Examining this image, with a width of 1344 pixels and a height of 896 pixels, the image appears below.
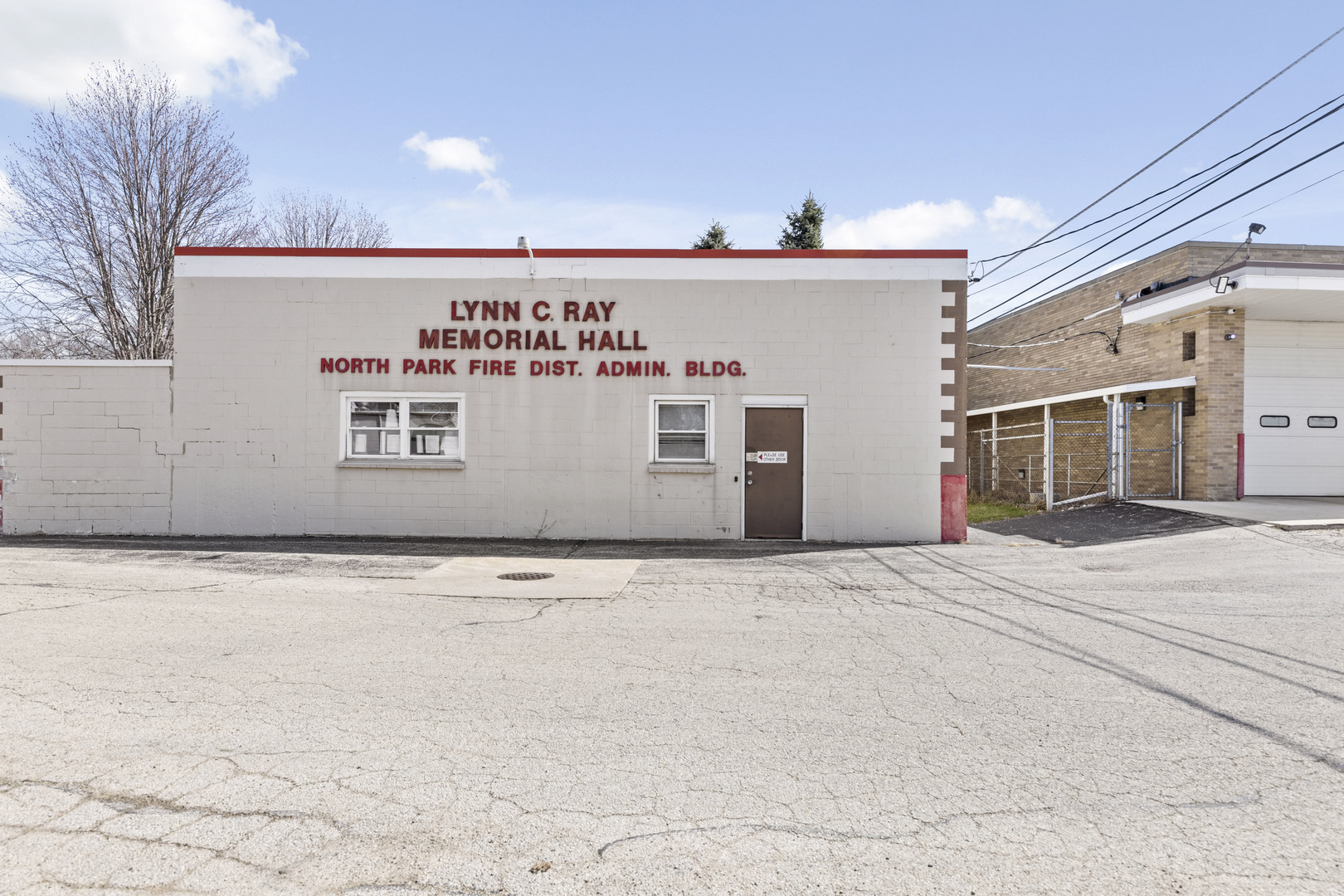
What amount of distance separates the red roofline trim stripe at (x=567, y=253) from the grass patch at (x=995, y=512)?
7644mm

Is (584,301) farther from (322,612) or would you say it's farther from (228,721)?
(228,721)

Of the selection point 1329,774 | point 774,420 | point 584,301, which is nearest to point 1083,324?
point 774,420

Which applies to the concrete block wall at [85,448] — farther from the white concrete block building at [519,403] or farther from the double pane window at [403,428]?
the double pane window at [403,428]

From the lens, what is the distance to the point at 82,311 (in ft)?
83.7

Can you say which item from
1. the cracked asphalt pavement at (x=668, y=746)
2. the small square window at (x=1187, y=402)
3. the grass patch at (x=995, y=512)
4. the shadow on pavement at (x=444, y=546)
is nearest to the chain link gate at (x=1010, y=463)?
the grass patch at (x=995, y=512)

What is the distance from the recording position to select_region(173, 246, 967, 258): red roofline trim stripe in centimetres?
1311

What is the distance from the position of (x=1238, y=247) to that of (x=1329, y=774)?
2046 cm

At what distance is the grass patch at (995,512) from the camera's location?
64.2 feet

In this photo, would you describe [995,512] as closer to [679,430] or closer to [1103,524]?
[1103,524]

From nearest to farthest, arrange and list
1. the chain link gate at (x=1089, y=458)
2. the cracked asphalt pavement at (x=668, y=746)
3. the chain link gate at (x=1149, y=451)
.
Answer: the cracked asphalt pavement at (x=668, y=746) < the chain link gate at (x=1149, y=451) < the chain link gate at (x=1089, y=458)

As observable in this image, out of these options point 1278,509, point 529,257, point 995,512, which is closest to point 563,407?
point 529,257

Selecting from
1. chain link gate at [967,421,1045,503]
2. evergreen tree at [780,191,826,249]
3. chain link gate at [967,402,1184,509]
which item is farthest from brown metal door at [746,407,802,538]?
evergreen tree at [780,191,826,249]

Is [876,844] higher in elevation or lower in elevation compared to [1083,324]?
lower

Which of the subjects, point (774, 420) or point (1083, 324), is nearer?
point (774, 420)
